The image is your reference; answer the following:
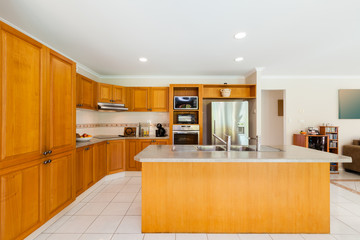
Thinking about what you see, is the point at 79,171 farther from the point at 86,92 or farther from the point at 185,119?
the point at 185,119

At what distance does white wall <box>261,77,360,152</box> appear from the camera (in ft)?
14.9

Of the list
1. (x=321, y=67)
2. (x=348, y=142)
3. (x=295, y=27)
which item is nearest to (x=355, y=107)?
(x=348, y=142)

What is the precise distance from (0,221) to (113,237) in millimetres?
981

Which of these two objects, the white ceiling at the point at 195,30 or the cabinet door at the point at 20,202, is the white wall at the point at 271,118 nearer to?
the white ceiling at the point at 195,30

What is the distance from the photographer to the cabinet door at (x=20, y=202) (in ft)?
4.86

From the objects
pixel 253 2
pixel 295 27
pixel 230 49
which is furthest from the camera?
pixel 230 49

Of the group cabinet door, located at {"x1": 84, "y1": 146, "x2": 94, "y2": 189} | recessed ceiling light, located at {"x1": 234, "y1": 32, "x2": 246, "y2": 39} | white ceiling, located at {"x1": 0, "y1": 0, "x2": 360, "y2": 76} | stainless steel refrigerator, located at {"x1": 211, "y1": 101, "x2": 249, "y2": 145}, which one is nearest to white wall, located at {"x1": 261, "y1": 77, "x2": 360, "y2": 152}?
white ceiling, located at {"x1": 0, "y1": 0, "x2": 360, "y2": 76}

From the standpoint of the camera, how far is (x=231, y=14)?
189 centimetres

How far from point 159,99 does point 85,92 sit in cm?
162

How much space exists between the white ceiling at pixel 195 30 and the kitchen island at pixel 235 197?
1539 millimetres

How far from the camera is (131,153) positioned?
3.98 m

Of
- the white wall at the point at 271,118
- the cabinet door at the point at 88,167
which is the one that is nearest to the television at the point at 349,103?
the white wall at the point at 271,118

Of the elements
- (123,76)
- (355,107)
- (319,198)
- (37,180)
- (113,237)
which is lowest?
(113,237)

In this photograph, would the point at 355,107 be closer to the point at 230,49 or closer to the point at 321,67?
the point at 321,67
